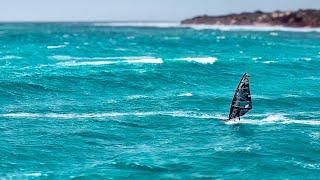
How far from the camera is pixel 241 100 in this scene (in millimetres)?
44344

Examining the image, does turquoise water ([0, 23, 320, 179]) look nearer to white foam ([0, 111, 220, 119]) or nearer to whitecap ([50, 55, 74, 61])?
white foam ([0, 111, 220, 119])

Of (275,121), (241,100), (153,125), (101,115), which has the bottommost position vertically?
(275,121)

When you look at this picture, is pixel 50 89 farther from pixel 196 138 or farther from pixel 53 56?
pixel 53 56

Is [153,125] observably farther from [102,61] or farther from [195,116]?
[102,61]

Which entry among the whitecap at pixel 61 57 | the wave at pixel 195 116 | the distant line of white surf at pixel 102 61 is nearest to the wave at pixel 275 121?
the wave at pixel 195 116

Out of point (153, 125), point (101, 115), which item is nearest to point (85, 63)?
point (101, 115)

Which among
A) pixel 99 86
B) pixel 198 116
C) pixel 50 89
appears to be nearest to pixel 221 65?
pixel 99 86

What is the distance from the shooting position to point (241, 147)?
3534cm

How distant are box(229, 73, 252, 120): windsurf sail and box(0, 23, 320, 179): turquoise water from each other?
1096 millimetres

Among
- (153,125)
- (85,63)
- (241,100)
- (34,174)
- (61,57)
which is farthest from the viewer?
(61,57)

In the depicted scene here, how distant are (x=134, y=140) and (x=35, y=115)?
10618 millimetres

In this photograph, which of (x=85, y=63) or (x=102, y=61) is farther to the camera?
(x=102, y=61)

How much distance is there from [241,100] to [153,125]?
7703 millimetres

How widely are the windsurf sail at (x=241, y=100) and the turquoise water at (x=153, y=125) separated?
1.10 metres
